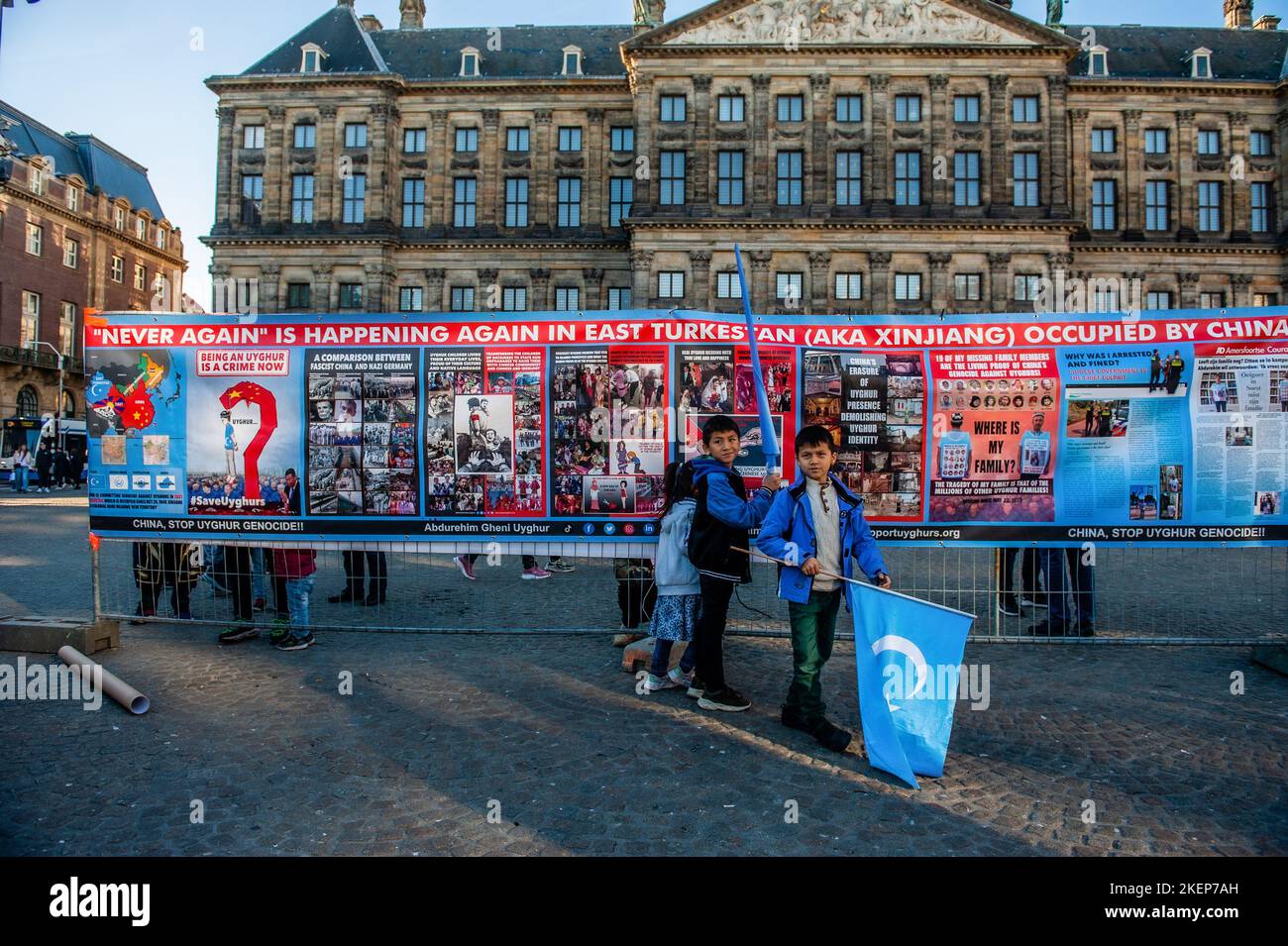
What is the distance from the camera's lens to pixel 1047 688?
6.13 metres

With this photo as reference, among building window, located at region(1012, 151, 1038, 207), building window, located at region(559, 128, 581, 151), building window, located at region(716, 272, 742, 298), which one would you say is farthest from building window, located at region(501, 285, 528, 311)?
building window, located at region(1012, 151, 1038, 207)

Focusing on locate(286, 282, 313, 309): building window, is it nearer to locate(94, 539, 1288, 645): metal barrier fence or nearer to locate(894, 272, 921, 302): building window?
locate(894, 272, 921, 302): building window

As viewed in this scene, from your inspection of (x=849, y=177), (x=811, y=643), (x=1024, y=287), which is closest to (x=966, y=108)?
(x=849, y=177)

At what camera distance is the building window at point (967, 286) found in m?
36.7

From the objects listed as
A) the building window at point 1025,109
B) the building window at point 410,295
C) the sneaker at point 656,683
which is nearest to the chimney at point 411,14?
the building window at point 410,295

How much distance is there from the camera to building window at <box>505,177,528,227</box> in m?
42.4

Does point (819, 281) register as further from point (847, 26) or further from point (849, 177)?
point (847, 26)

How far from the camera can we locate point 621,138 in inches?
1655

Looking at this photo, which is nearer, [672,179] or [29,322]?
[672,179]

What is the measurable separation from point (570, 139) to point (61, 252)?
3749cm

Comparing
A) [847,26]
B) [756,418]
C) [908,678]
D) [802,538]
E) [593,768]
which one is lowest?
[593,768]

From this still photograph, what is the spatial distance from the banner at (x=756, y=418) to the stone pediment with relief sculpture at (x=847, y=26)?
35621 millimetres

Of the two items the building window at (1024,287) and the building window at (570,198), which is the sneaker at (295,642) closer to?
the building window at (1024,287)

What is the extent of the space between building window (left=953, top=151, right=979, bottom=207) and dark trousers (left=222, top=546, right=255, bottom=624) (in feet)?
123
